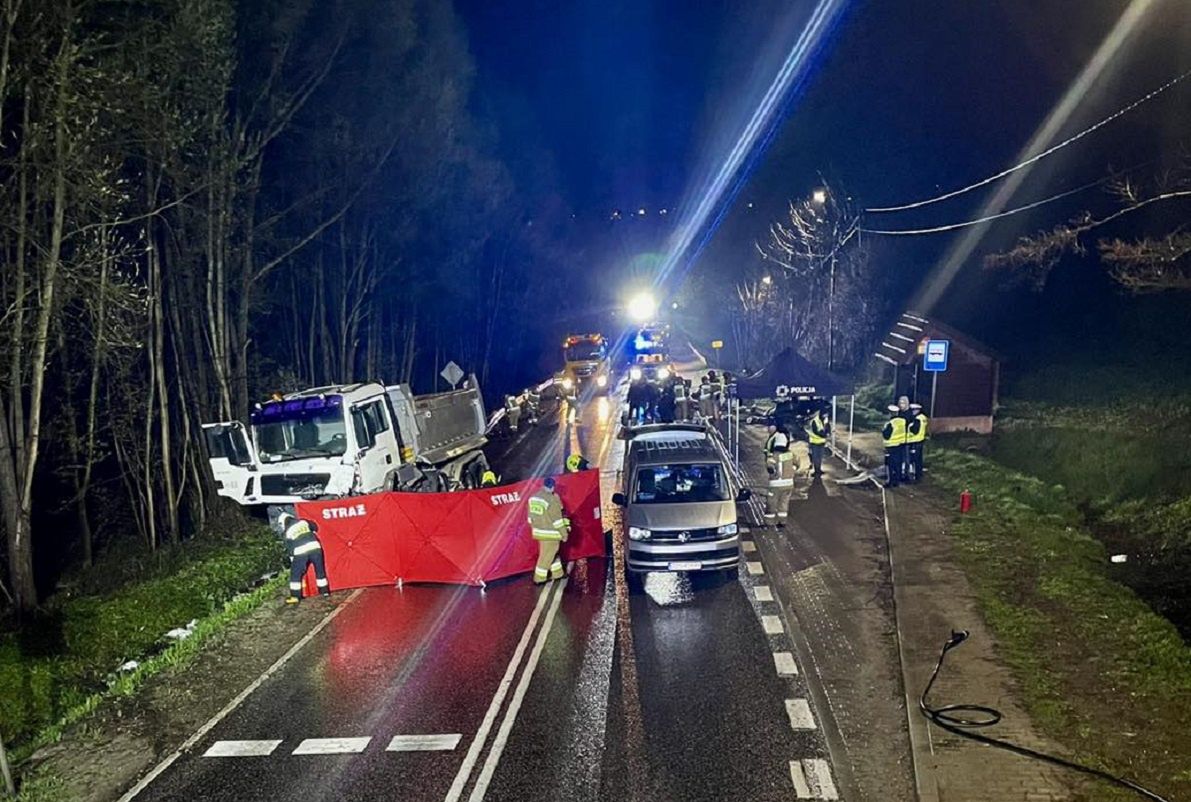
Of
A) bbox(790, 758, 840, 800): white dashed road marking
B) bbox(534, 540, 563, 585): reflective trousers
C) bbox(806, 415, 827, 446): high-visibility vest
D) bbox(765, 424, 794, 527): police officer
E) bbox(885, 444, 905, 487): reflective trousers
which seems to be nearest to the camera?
bbox(790, 758, 840, 800): white dashed road marking

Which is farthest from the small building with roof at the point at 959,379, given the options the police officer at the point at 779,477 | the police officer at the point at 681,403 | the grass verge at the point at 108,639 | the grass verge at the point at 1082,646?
the grass verge at the point at 108,639

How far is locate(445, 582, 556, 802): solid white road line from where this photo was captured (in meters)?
6.37

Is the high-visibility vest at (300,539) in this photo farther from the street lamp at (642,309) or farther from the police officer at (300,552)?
the street lamp at (642,309)

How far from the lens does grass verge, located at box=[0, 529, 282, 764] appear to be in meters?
8.12

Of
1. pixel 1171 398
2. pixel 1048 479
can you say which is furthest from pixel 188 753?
pixel 1171 398

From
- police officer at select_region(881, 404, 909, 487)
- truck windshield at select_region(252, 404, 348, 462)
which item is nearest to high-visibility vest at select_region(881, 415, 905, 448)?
police officer at select_region(881, 404, 909, 487)

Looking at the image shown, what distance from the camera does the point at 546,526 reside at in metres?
11.2

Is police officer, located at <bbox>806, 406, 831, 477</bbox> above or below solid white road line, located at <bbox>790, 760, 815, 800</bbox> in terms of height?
above

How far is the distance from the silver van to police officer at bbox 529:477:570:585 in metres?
0.82

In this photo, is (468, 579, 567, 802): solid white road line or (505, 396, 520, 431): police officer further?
(505, 396, 520, 431): police officer

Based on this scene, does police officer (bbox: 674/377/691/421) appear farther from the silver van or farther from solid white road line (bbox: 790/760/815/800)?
solid white road line (bbox: 790/760/815/800)

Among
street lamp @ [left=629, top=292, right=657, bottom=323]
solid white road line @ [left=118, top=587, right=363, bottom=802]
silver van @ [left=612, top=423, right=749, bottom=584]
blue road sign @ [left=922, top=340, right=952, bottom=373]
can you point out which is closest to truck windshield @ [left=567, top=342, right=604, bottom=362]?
blue road sign @ [left=922, top=340, right=952, bottom=373]

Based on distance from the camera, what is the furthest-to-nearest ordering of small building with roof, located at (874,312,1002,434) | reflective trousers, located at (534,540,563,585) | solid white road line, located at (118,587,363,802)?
small building with roof, located at (874,312,1002,434) < reflective trousers, located at (534,540,563,585) < solid white road line, located at (118,587,363,802)

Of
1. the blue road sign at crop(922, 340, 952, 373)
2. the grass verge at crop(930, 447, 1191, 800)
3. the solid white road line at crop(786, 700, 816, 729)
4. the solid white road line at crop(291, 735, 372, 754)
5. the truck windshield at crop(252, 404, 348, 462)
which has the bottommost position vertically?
the solid white road line at crop(291, 735, 372, 754)
